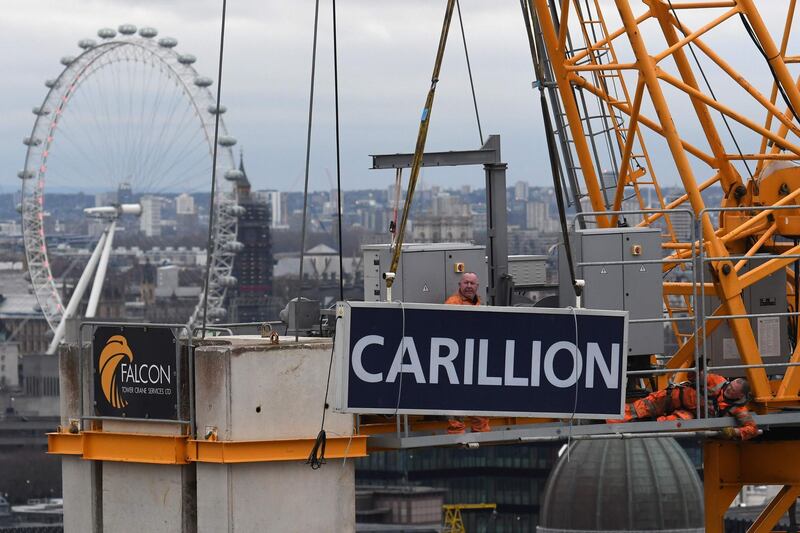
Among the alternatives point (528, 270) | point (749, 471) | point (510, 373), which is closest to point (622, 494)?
point (528, 270)

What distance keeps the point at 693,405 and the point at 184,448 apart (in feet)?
21.8

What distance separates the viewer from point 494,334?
820 inches

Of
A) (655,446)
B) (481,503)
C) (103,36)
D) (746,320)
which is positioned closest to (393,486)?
(481,503)

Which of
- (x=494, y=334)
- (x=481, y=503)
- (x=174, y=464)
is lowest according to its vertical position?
(x=481, y=503)

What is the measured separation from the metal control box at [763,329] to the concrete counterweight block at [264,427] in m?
7.99

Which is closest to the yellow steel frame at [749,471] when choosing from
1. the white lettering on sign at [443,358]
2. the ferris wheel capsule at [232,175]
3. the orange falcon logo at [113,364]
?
the white lettering on sign at [443,358]

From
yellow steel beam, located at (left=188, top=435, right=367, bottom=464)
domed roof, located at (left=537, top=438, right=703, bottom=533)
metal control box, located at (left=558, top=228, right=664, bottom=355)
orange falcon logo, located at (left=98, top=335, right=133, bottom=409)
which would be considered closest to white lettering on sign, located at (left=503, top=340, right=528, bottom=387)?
yellow steel beam, located at (left=188, top=435, right=367, bottom=464)

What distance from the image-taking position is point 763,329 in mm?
26438

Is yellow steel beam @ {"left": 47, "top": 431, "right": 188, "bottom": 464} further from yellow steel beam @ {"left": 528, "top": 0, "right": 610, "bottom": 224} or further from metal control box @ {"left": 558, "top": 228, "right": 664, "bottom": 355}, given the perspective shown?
yellow steel beam @ {"left": 528, "top": 0, "right": 610, "bottom": 224}

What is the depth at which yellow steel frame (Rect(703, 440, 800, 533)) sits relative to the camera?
26.6 m

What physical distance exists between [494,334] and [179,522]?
13.0ft

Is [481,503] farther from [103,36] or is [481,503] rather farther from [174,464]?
[174,464]

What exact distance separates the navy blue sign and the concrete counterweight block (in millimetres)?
756

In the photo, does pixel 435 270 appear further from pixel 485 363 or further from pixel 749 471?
pixel 749 471
